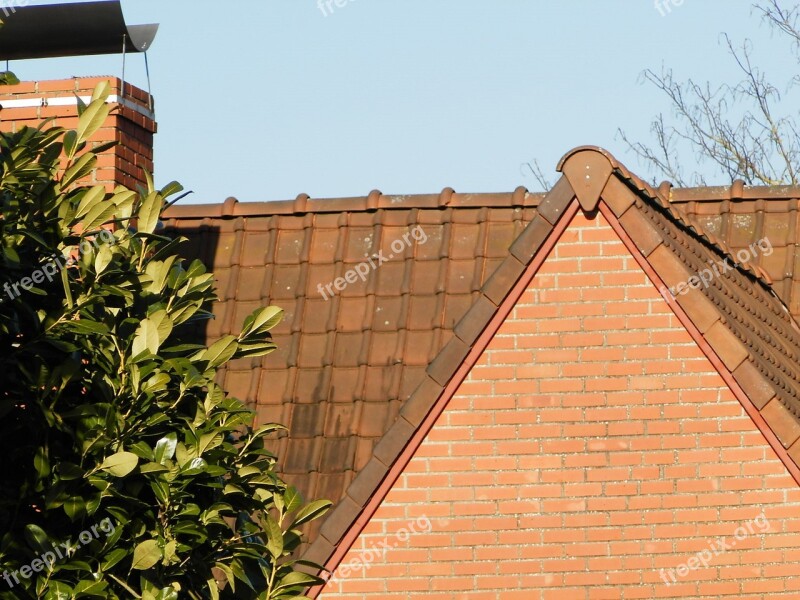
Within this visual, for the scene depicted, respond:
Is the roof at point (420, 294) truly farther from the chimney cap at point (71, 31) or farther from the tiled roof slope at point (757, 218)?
the chimney cap at point (71, 31)

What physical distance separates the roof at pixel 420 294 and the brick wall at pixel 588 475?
161mm

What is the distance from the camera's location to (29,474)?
5383 mm

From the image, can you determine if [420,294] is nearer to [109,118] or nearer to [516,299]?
[516,299]

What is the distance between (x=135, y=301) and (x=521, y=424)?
328 centimetres

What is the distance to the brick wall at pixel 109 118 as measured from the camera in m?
10.7

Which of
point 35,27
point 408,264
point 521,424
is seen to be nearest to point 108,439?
point 521,424

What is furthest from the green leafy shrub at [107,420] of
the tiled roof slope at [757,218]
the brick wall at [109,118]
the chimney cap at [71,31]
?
the tiled roof slope at [757,218]

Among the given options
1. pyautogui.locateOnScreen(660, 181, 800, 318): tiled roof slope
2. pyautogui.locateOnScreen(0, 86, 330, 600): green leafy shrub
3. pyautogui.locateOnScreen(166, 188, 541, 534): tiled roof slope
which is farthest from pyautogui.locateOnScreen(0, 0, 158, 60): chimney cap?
pyautogui.locateOnScreen(0, 86, 330, 600): green leafy shrub

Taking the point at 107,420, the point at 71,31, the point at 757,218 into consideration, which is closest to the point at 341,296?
the point at 71,31

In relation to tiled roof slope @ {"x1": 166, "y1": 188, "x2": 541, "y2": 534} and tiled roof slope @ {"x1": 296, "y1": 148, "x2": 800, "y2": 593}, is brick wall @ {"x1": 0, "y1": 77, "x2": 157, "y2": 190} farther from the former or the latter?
tiled roof slope @ {"x1": 296, "y1": 148, "x2": 800, "y2": 593}

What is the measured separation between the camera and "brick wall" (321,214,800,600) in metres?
8.00

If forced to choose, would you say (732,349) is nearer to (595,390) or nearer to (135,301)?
(595,390)

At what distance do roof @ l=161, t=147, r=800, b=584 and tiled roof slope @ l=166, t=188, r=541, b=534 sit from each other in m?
0.01

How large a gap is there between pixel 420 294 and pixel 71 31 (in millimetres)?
4292
